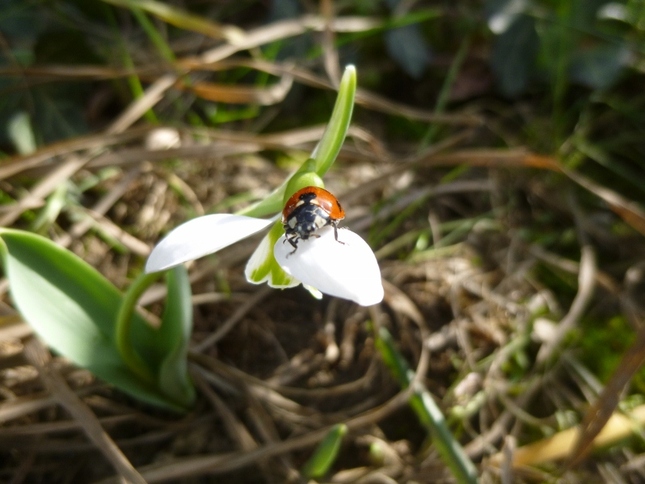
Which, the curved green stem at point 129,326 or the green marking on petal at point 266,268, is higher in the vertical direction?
the curved green stem at point 129,326

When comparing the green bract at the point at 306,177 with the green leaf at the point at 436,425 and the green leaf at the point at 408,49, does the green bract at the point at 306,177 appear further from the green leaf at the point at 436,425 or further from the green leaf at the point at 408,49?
the green leaf at the point at 408,49

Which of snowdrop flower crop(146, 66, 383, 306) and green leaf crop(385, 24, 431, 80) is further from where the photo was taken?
green leaf crop(385, 24, 431, 80)

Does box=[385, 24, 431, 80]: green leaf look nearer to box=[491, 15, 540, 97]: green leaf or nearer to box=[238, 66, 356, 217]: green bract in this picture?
box=[491, 15, 540, 97]: green leaf

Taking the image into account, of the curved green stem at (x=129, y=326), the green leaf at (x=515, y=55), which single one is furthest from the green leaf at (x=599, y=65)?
the curved green stem at (x=129, y=326)

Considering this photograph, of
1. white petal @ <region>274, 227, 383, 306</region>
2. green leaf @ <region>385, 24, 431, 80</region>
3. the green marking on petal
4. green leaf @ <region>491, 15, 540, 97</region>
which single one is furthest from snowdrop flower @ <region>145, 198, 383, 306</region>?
green leaf @ <region>491, 15, 540, 97</region>

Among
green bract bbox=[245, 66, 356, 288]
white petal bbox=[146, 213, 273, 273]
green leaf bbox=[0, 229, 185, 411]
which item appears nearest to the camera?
white petal bbox=[146, 213, 273, 273]

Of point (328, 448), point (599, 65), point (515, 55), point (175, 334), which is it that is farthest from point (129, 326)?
point (599, 65)

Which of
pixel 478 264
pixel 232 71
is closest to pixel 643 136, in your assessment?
pixel 478 264
